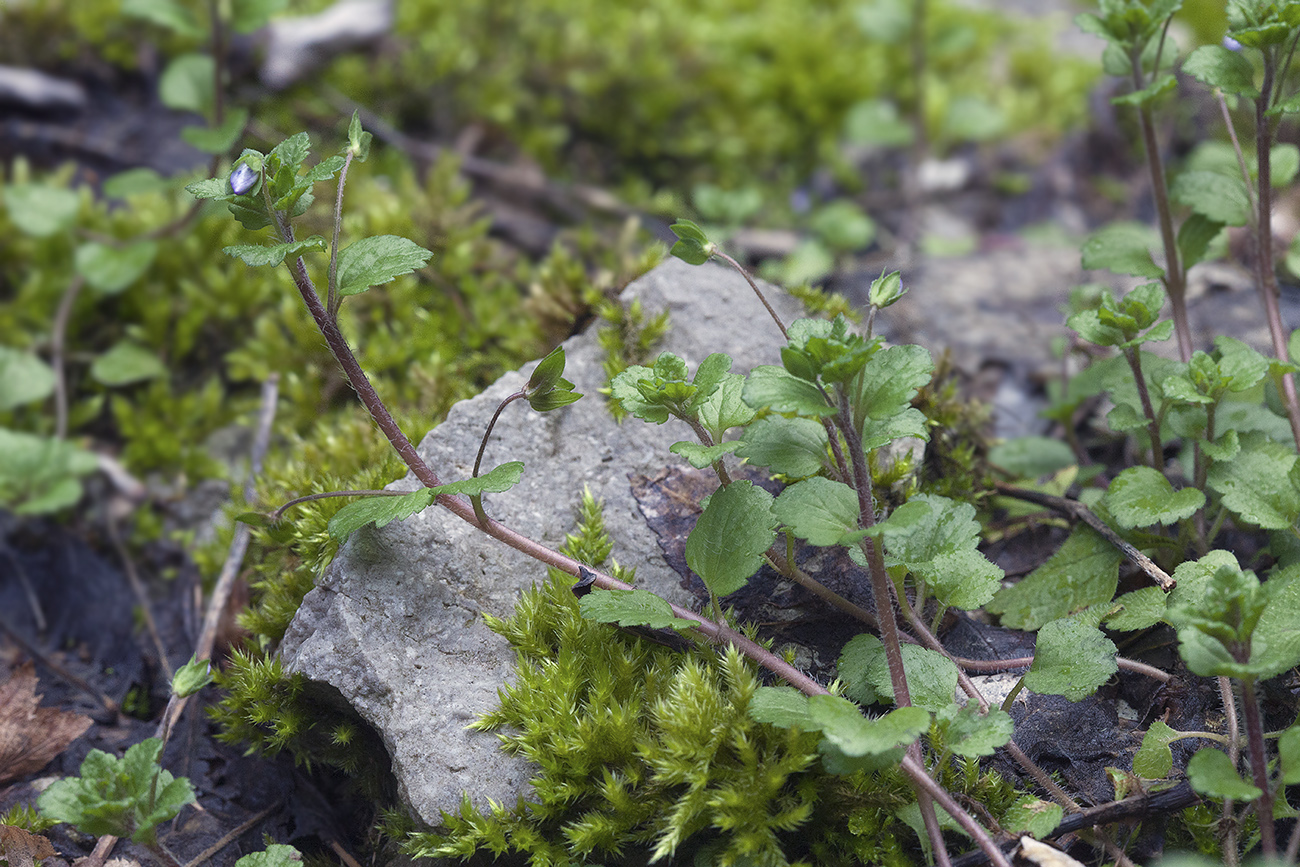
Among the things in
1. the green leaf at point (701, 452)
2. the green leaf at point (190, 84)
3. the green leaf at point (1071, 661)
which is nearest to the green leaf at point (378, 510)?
the green leaf at point (701, 452)

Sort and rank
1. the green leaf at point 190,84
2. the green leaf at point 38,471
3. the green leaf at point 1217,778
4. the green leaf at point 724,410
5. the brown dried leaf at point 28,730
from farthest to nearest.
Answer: the green leaf at point 190,84
the green leaf at point 38,471
the brown dried leaf at point 28,730
the green leaf at point 724,410
the green leaf at point 1217,778

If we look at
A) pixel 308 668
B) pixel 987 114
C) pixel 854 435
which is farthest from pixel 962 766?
pixel 987 114

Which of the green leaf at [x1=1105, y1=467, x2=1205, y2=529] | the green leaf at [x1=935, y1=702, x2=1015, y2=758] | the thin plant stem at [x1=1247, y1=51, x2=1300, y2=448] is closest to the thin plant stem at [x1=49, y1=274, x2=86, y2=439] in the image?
the green leaf at [x1=935, y1=702, x2=1015, y2=758]

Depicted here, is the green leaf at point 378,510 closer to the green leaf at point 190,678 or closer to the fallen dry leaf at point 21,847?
the green leaf at point 190,678

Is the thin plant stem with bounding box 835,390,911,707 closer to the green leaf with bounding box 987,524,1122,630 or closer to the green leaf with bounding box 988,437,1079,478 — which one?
the green leaf with bounding box 987,524,1122,630

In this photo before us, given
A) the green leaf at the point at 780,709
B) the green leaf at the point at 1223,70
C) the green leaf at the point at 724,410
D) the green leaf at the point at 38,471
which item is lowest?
the green leaf at the point at 38,471

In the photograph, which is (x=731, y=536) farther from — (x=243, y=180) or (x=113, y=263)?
(x=113, y=263)

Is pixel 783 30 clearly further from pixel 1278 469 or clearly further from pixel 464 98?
pixel 1278 469
